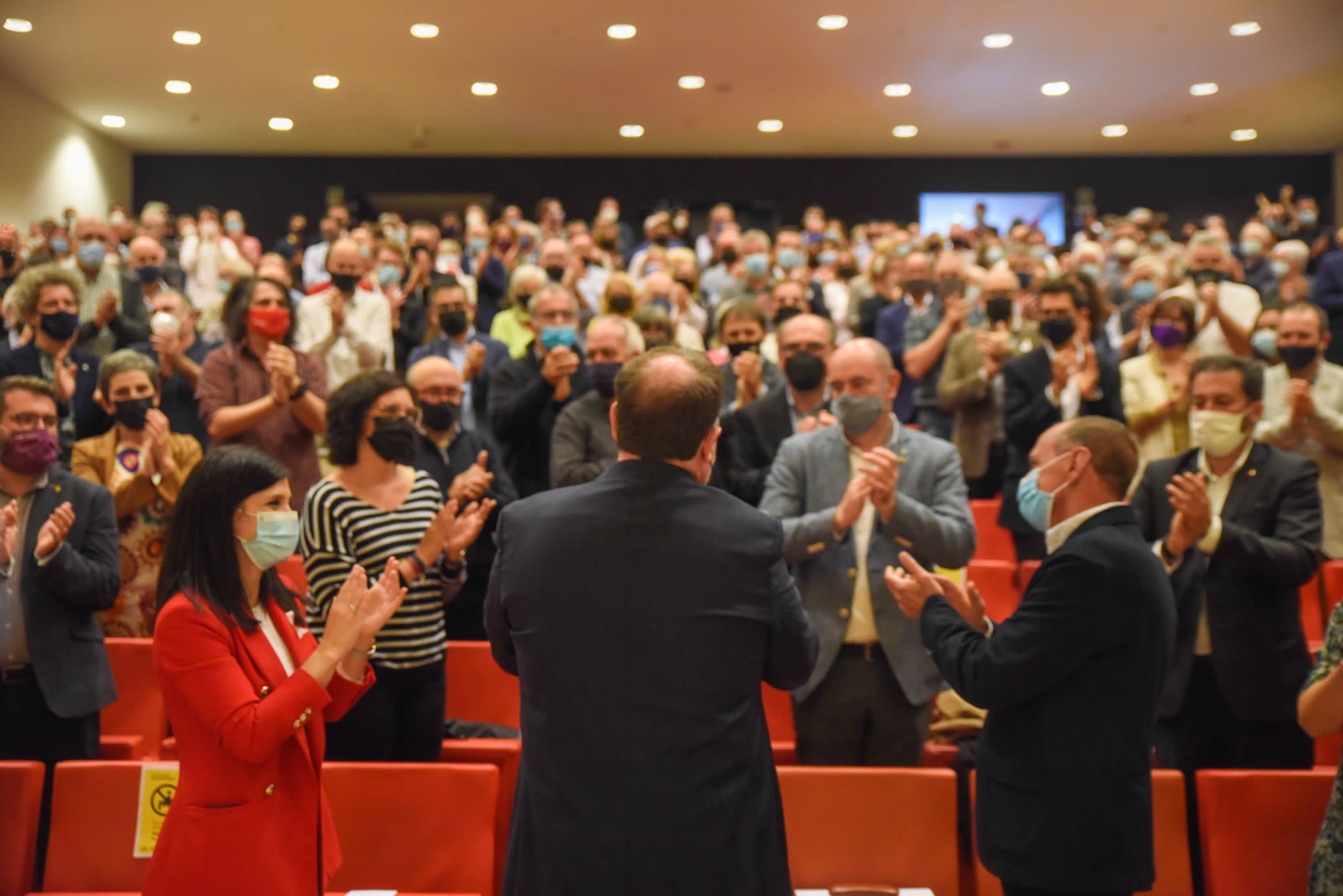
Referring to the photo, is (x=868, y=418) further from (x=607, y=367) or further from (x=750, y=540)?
(x=750, y=540)

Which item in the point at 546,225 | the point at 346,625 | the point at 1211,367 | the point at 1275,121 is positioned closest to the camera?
the point at 346,625

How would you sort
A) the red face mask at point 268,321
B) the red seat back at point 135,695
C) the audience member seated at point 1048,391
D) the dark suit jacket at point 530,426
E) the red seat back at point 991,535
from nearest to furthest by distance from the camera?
the red seat back at point 135,695 → the red face mask at point 268,321 → the dark suit jacket at point 530,426 → the audience member seated at point 1048,391 → the red seat back at point 991,535

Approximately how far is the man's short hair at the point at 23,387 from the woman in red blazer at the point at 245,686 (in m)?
1.17

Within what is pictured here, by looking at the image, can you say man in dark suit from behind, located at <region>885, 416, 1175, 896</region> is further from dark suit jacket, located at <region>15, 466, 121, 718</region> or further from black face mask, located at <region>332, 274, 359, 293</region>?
black face mask, located at <region>332, 274, 359, 293</region>

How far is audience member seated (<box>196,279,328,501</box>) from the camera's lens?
399 centimetres

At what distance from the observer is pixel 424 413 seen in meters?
3.75

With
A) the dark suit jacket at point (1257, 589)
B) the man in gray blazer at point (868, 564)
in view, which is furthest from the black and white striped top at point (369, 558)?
the dark suit jacket at point (1257, 589)

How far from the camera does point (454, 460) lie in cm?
371

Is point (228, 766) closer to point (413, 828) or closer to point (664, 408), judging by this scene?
point (413, 828)

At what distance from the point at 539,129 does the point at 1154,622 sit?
472 inches

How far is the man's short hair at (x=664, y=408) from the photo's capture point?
1825mm

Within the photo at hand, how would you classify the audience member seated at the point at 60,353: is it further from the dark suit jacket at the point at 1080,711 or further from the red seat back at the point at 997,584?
the dark suit jacket at the point at 1080,711

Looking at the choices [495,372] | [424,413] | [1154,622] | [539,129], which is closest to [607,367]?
[424,413]

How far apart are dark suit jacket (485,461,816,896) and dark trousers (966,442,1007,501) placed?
3573 mm
